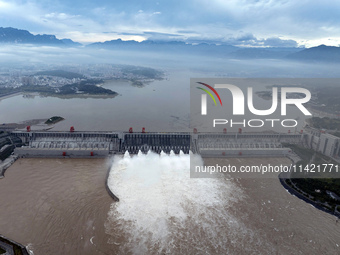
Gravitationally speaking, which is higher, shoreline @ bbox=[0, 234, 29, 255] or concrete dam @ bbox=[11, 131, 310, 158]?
concrete dam @ bbox=[11, 131, 310, 158]

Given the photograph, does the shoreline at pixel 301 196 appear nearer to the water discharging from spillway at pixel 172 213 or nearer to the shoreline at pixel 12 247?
the water discharging from spillway at pixel 172 213

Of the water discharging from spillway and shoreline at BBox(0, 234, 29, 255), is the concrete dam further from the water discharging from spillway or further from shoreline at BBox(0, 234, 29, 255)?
shoreline at BBox(0, 234, 29, 255)

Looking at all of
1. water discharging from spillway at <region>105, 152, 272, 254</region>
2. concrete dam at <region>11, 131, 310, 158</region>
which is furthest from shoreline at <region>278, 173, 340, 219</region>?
concrete dam at <region>11, 131, 310, 158</region>

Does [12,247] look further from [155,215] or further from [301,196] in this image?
[301,196]

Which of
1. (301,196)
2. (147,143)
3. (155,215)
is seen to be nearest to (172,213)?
(155,215)

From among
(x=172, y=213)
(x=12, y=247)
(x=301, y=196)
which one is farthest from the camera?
(x=301, y=196)

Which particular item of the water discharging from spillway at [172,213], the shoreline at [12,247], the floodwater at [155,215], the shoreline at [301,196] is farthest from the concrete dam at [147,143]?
the shoreline at [12,247]
